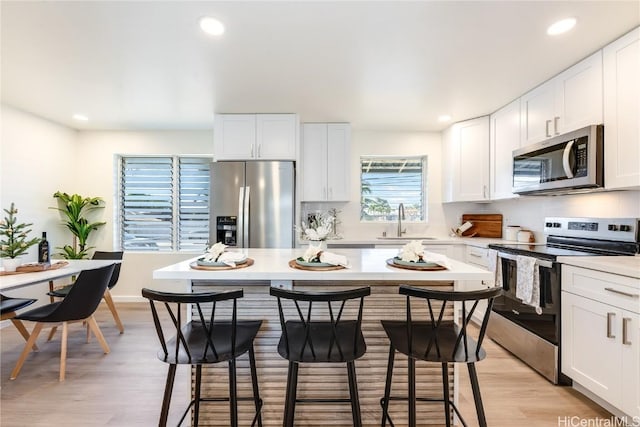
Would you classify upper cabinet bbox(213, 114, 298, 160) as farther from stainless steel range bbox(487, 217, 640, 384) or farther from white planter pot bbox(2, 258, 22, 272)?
stainless steel range bbox(487, 217, 640, 384)

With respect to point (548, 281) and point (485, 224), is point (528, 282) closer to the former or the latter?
point (548, 281)

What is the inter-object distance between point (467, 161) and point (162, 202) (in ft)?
13.7

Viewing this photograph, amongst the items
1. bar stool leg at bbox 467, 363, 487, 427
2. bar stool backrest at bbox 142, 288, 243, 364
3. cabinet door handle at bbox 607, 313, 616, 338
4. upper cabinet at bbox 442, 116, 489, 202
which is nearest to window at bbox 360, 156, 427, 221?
upper cabinet at bbox 442, 116, 489, 202

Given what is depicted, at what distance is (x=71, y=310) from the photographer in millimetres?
2365

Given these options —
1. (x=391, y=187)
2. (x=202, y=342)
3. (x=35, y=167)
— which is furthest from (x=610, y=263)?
(x=35, y=167)

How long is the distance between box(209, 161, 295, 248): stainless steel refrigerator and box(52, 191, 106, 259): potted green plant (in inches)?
75.4

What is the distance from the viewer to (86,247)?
416 centimetres

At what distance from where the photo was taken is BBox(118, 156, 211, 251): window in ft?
13.9

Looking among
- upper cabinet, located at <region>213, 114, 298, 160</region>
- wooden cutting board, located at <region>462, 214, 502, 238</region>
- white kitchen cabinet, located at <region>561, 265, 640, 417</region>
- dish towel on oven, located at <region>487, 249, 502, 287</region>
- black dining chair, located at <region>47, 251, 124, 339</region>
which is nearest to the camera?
white kitchen cabinet, located at <region>561, 265, 640, 417</region>

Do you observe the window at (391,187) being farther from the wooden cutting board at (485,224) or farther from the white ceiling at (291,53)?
the white ceiling at (291,53)

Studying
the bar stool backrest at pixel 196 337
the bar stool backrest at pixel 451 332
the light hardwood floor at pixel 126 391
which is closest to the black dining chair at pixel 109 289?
the light hardwood floor at pixel 126 391

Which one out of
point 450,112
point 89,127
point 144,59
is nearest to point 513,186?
point 450,112

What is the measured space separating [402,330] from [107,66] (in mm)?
2878

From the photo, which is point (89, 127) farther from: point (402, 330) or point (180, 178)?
point (402, 330)
